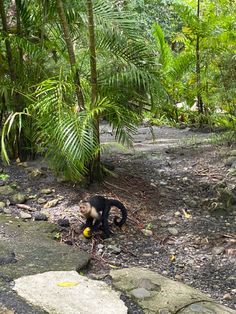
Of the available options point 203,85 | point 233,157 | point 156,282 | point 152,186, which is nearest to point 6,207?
point 152,186

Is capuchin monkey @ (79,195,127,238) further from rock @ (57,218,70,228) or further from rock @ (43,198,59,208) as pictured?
rock @ (43,198,59,208)

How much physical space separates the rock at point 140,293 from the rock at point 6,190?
6.51ft

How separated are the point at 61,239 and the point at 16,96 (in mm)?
1985

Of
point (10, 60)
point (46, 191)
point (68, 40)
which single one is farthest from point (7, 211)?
point (10, 60)

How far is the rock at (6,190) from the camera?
425 cm

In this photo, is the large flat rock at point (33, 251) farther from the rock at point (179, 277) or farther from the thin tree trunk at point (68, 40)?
the thin tree trunk at point (68, 40)

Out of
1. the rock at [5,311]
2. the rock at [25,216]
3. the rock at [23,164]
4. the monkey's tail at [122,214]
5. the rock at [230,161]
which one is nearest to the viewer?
the rock at [5,311]

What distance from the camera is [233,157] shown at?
17.7 feet

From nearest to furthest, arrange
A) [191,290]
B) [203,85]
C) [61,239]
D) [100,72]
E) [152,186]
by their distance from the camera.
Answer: [191,290] → [61,239] → [100,72] → [152,186] → [203,85]

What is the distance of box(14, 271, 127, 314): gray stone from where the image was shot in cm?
234

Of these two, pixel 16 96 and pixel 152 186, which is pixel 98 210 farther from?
pixel 16 96

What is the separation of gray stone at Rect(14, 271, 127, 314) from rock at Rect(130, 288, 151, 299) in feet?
0.33

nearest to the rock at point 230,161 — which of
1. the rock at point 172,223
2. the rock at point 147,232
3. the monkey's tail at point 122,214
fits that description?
the rock at point 172,223

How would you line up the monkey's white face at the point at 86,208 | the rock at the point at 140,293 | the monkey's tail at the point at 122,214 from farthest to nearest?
the monkey's tail at the point at 122,214, the monkey's white face at the point at 86,208, the rock at the point at 140,293
